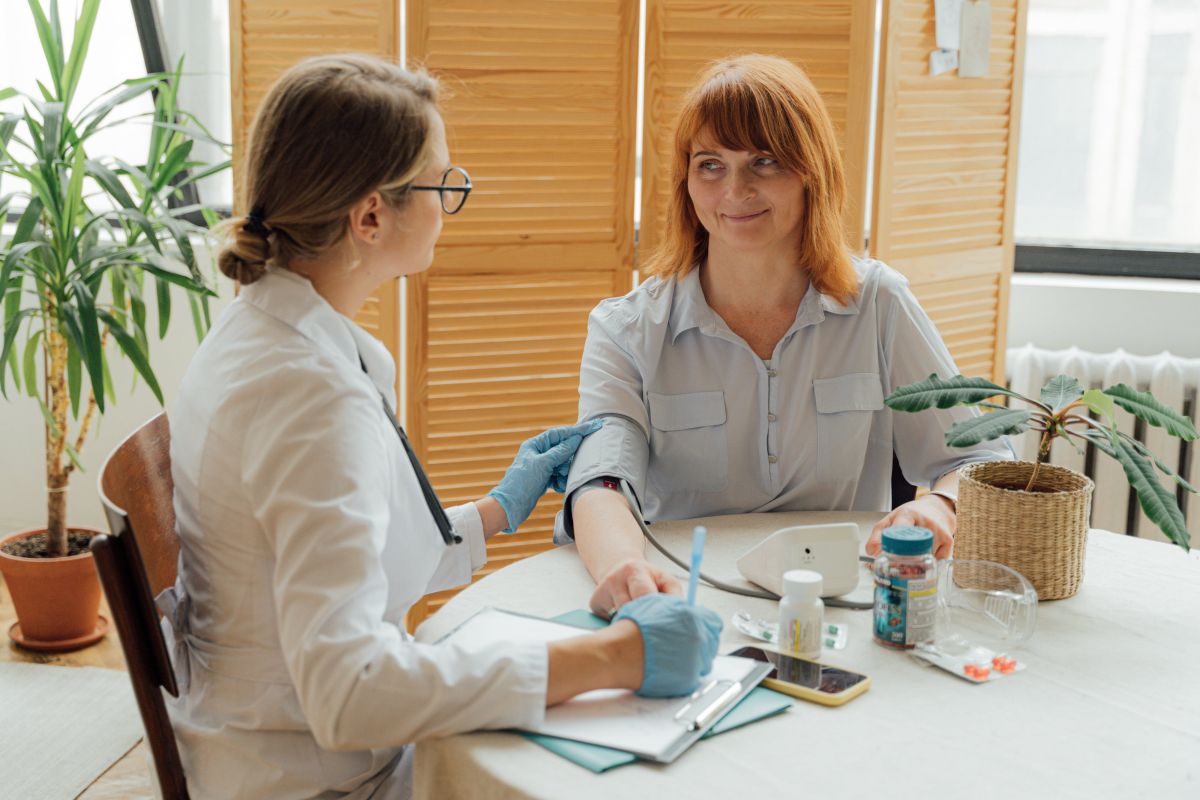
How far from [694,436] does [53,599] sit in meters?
1.88

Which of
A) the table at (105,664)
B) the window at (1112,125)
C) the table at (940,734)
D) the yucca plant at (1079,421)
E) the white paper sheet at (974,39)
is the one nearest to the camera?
the table at (940,734)

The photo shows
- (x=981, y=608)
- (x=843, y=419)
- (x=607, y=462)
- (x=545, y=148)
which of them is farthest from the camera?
(x=545, y=148)

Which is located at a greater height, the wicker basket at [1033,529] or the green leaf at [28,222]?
the green leaf at [28,222]

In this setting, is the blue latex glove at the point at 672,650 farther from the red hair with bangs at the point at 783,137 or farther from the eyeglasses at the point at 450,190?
the red hair with bangs at the point at 783,137

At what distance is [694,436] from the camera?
195 cm

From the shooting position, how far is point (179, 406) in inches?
52.4

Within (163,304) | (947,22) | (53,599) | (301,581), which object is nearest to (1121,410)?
(947,22)

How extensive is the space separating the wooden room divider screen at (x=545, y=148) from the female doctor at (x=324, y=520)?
1357mm

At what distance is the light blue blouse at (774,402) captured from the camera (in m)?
1.94

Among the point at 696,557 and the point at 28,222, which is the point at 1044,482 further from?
the point at 28,222

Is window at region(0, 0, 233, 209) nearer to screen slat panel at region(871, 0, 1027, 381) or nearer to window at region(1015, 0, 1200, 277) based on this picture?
screen slat panel at region(871, 0, 1027, 381)

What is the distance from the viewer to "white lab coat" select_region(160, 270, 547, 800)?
109cm

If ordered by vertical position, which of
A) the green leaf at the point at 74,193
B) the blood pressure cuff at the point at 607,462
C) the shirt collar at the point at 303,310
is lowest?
the blood pressure cuff at the point at 607,462

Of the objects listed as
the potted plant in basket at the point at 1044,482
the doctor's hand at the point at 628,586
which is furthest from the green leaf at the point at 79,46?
the potted plant in basket at the point at 1044,482
